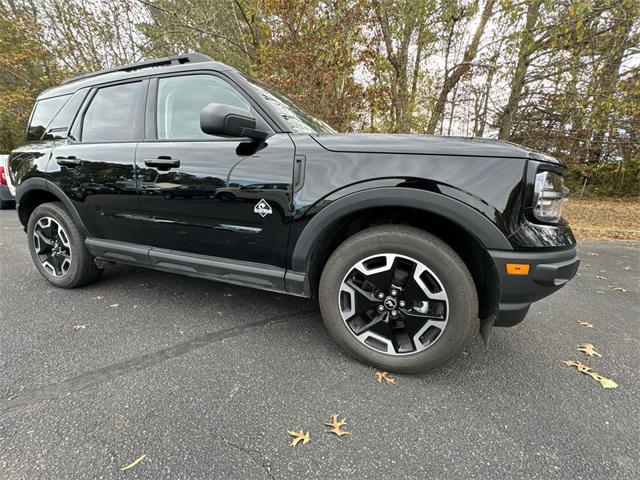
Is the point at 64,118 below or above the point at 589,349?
A: above

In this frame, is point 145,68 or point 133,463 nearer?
point 133,463

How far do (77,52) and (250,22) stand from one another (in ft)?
22.2

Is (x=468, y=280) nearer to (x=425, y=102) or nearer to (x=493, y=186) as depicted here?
(x=493, y=186)

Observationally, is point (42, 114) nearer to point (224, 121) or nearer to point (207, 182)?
point (207, 182)

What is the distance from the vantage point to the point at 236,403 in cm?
161

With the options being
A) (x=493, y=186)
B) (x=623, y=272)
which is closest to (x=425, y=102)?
(x=623, y=272)

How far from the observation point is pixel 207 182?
2.06 m

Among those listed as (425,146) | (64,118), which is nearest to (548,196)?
(425,146)

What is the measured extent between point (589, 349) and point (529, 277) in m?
1.27

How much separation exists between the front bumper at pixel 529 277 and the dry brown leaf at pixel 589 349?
991mm

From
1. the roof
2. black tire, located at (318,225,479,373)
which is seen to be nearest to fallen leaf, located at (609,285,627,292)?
black tire, located at (318,225,479,373)

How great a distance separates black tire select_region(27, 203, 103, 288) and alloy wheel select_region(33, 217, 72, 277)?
0.11ft

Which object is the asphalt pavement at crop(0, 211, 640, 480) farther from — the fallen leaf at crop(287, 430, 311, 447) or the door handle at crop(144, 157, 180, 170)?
the door handle at crop(144, 157, 180, 170)

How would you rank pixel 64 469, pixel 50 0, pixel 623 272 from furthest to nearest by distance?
pixel 50 0, pixel 623 272, pixel 64 469
